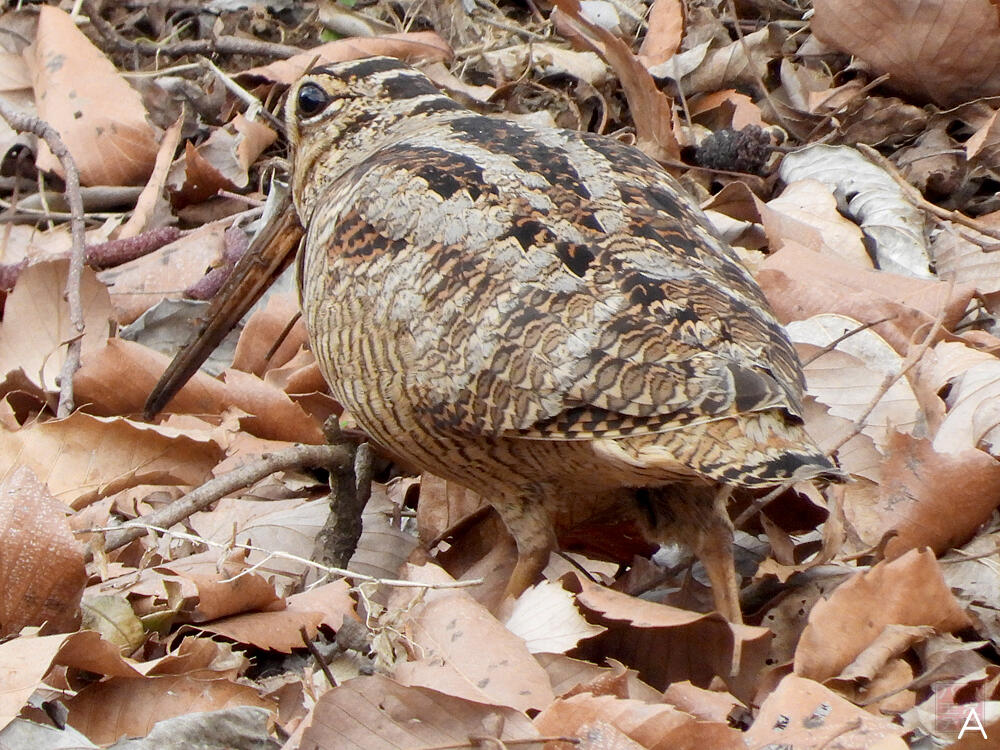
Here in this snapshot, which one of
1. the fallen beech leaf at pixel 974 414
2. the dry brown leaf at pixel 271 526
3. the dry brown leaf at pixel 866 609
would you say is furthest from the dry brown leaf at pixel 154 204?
the dry brown leaf at pixel 866 609

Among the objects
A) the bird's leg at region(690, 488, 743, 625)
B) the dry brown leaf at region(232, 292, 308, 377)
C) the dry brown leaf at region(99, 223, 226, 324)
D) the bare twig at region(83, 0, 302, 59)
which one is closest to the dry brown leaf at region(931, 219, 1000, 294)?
the bird's leg at region(690, 488, 743, 625)

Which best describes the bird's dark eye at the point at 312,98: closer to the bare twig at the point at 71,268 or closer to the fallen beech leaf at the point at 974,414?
the bare twig at the point at 71,268

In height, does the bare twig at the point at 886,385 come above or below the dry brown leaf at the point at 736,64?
below

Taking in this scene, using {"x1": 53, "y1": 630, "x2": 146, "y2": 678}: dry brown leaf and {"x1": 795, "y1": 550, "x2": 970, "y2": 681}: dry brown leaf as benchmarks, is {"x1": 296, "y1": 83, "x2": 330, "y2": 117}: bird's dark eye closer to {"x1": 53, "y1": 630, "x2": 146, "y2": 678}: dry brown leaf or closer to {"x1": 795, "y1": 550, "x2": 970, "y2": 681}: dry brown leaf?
{"x1": 53, "y1": 630, "x2": 146, "y2": 678}: dry brown leaf

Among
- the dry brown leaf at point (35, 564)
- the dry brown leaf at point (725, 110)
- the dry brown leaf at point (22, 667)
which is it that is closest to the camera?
the dry brown leaf at point (22, 667)

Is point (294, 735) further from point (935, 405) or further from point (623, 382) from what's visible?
point (935, 405)
